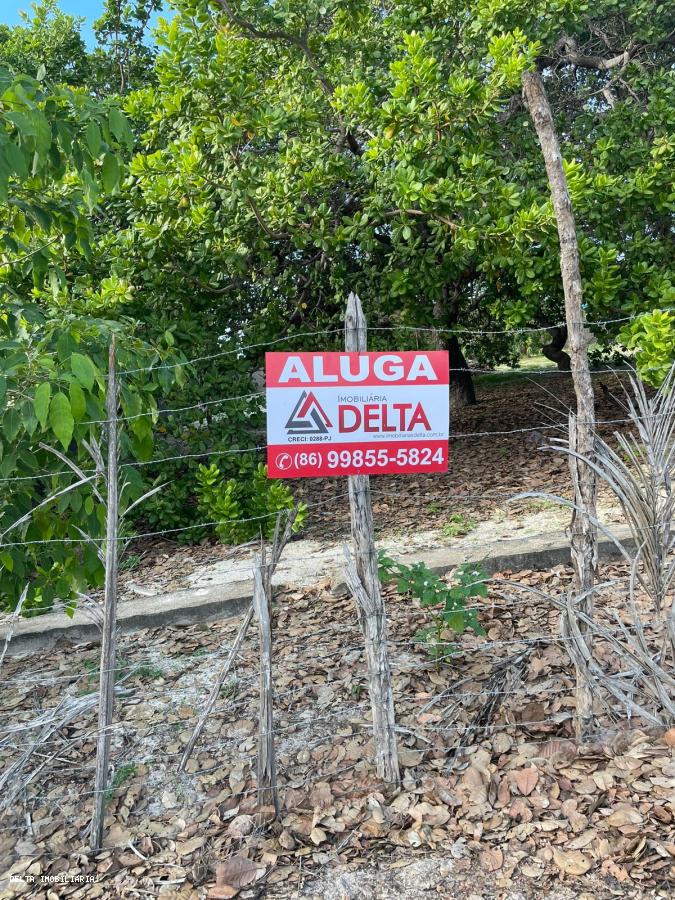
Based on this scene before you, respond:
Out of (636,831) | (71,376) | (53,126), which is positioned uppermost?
(53,126)

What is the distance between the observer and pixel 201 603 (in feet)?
14.0

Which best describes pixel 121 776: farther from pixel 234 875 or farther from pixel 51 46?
pixel 51 46

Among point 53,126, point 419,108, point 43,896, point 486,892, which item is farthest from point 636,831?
point 419,108

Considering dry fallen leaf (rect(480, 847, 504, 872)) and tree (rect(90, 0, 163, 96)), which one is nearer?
dry fallen leaf (rect(480, 847, 504, 872))

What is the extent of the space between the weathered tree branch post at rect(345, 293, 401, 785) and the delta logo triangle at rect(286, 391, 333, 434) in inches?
8.6

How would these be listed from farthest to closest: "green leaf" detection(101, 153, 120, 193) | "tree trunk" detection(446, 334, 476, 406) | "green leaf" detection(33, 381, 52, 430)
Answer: "tree trunk" detection(446, 334, 476, 406) → "green leaf" detection(101, 153, 120, 193) → "green leaf" detection(33, 381, 52, 430)

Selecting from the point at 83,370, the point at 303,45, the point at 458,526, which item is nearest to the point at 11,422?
the point at 83,370

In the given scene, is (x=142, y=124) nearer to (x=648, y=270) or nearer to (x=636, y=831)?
(x=648, y=270)

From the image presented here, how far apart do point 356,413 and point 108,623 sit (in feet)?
3.70

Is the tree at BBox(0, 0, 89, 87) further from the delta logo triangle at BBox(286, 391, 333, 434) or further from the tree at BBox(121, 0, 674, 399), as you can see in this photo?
the delta logo triangle at BBox(286, 391, 333, 434)

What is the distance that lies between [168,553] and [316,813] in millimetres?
3459

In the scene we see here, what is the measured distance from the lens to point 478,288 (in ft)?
26.0

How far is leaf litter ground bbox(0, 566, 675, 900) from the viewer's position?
2.31 m

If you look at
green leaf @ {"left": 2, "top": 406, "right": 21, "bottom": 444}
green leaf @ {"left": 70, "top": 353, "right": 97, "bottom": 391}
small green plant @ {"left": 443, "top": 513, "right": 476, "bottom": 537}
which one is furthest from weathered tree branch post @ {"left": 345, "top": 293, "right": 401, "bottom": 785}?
small green plant @ {"left": 443, "top": 513, "right": 476, "bottom": 537}
